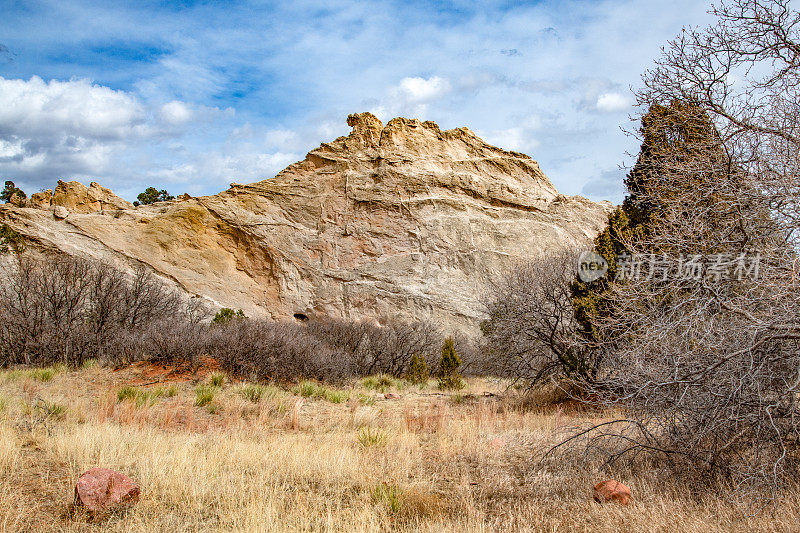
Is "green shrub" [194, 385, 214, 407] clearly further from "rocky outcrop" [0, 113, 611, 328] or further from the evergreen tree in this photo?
"rocky outcrop" [0, 113, 611, 328]

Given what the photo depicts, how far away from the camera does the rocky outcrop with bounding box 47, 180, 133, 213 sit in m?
33.6

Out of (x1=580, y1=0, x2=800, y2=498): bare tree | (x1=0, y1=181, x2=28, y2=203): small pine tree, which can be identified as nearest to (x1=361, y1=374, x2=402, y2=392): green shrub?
(x1=580, y1=0, x2=800, y2=498): bare tree

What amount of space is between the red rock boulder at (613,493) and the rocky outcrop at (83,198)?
3592cm

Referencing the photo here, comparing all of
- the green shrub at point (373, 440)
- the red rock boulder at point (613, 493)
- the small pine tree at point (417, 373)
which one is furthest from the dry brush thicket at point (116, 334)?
the red rock boulder at point (613, 493)

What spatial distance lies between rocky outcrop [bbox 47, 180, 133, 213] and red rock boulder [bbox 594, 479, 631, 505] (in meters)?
35.9

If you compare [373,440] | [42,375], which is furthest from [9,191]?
Result: [373,440]

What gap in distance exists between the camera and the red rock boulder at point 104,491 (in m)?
3.99

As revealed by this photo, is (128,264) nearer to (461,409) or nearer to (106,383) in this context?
(106,383)

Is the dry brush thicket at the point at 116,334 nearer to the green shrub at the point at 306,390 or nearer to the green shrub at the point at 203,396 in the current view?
the green shrub at the point at 306,390

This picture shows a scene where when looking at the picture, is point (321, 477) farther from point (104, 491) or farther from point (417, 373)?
point (417, 373)

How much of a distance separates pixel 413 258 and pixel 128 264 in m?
17.0

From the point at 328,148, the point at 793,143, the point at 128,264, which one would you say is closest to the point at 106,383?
the point at 793,143

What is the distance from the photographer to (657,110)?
18.2 feet

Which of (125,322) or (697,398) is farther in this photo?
(125,322)
